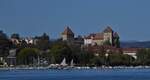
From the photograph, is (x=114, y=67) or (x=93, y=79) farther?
(x=114, y=67)

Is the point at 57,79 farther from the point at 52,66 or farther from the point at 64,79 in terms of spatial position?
the point at 52,66

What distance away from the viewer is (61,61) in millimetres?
199625

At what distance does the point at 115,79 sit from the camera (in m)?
122

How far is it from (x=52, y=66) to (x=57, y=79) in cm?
6535

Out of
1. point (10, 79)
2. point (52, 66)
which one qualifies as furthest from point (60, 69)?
point (10, 79)

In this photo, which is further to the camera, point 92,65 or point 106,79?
point 92,65

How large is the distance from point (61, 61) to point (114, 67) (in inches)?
461

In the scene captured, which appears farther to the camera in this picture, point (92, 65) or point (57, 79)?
point (92, 65)

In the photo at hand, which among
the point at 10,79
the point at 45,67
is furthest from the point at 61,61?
the point at 10,79

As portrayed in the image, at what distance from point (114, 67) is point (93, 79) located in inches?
2975

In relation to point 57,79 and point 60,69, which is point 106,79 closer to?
point 57,79

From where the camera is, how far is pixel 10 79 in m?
130

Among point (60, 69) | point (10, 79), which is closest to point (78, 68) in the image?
point (60, 69)

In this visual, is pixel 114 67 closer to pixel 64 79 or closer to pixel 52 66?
pixel 52 66
